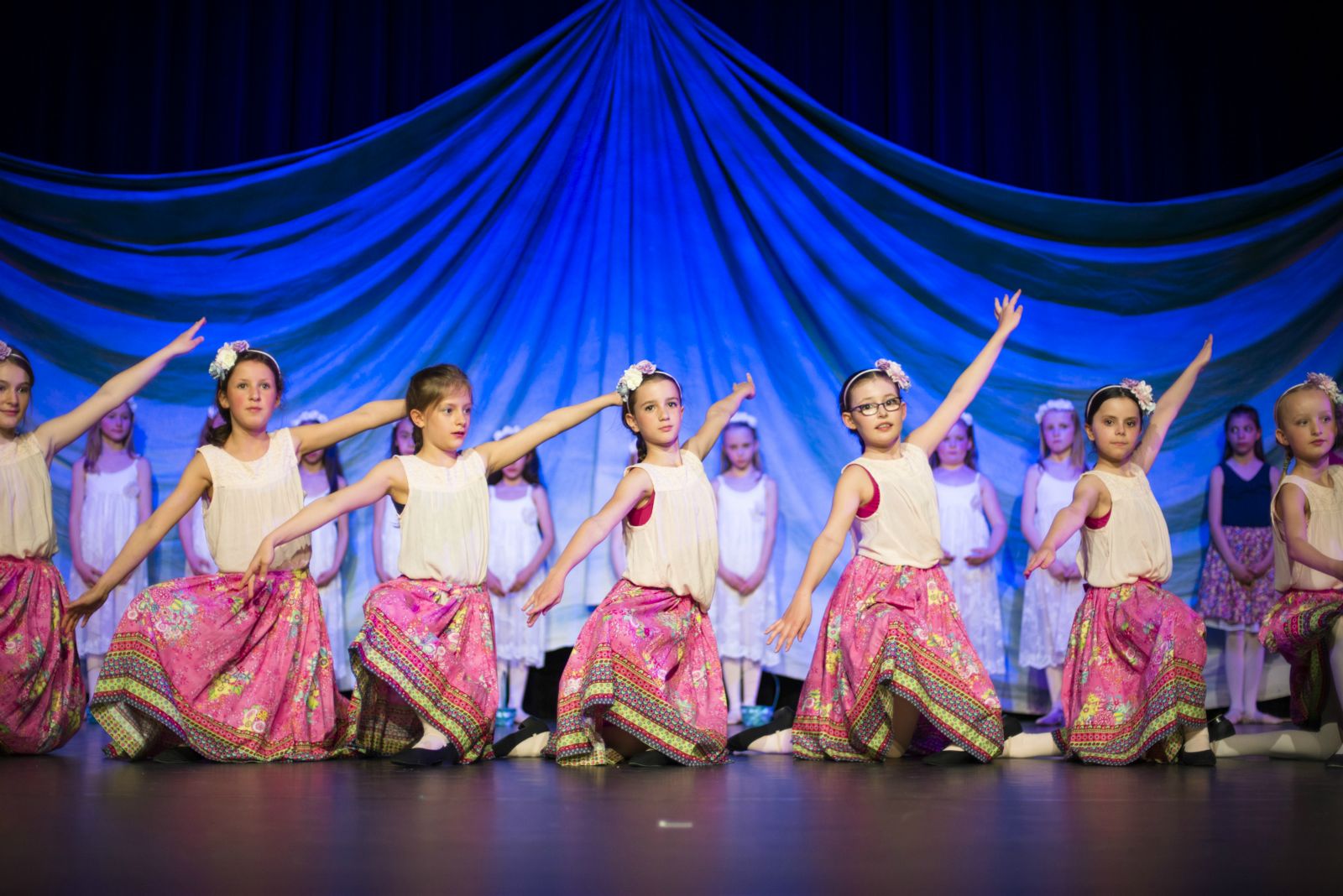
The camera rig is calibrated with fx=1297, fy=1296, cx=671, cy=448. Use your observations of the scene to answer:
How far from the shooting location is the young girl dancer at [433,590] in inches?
148

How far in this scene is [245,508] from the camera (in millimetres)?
4074

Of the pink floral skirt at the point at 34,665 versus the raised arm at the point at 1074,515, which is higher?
the raised arm at the point at 1074,515

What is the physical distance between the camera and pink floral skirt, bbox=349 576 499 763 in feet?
12.3

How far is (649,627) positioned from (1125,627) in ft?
4.70

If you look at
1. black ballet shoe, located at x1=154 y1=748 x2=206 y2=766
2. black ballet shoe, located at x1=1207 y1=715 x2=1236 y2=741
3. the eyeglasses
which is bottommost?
black ballet shoe, located at x1=154 y1=748 x2=206 y2=766

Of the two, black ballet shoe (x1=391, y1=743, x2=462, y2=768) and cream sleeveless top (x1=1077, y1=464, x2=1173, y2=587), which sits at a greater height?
cream sleeveless top (x1=1077, y1=464, x2=1173, y2=587)

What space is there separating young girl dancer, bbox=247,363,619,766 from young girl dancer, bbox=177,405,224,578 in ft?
6.49

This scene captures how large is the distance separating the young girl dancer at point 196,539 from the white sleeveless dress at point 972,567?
3308 millimetres

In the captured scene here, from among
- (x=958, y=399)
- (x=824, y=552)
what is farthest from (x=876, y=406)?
(x=824, y=552)

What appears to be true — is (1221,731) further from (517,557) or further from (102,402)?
(102,402)

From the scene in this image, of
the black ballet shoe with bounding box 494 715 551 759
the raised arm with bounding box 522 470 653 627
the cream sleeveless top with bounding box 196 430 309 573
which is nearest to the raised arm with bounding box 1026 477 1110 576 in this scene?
the raised arm with bounding box 522 470 653 627

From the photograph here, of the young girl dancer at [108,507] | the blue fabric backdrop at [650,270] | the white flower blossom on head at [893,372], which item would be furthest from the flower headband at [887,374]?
the young girl dancer at [108,507]

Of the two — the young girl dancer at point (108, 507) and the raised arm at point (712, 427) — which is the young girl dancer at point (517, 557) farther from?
the raised arm at point (712, 427)

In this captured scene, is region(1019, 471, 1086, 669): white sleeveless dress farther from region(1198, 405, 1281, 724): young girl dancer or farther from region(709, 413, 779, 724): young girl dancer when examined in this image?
region(709, 413, 779, 724): young girl dancer
